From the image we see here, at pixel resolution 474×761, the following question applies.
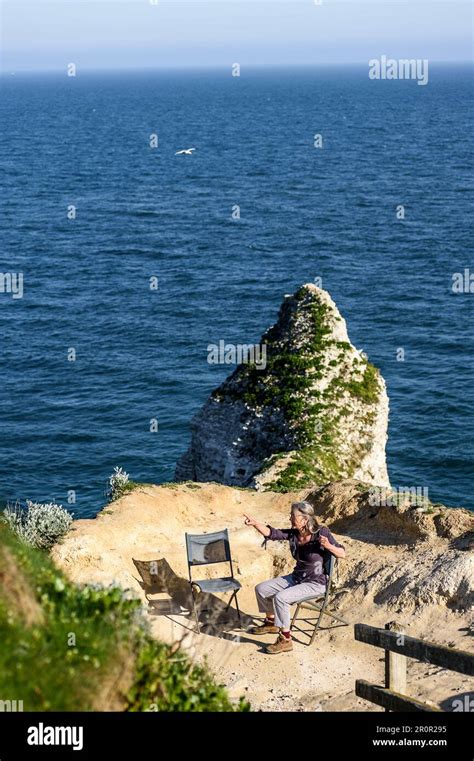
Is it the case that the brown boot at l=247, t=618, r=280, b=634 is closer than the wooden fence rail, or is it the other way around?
A: the wooden fence rail

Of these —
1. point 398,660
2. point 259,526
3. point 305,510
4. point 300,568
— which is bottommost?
point 300,568

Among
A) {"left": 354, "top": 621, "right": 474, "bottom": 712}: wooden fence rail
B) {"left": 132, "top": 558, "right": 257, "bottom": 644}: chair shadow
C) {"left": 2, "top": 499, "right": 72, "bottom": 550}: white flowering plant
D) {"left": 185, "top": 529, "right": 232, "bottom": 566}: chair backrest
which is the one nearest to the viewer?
{"left": 354, "top": 621, "right": 474, "bottom": 712}: wooden fence rail

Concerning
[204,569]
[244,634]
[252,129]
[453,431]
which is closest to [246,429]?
[204,569]

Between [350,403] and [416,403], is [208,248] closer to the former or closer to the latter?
[416,403]

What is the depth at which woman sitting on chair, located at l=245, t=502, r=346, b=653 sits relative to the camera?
54.2 ft

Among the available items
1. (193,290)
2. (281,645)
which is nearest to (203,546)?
(281,645)

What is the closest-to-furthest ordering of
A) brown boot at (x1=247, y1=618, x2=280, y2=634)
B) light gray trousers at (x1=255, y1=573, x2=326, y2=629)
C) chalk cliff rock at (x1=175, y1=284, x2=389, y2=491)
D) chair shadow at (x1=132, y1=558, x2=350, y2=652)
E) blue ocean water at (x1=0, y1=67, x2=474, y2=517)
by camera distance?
1. light gray trousers at (x1=255, y1=573, x2=326, y2=629)
2. brown boot at (x1=247, y1=618, x2=280, y2=634)
3. chair shadow at (x1=132, y1=558, x2=350, y2=652)
4. chalk cliff rock at (x1=175, y1=284, x2=389, y2=491)
5. blue ocean water at (x1=0, y1=67, x2=474, y2=517)

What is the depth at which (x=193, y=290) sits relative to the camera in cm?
7950

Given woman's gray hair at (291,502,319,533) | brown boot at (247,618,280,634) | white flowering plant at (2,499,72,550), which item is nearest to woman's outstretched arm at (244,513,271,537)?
woman's gray hair at (291,502,319,533)

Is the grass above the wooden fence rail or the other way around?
above

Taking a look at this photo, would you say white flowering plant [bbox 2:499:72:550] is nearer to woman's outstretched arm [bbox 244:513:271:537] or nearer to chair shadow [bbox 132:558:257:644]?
chair shadow [bbox 132:558:257:644]

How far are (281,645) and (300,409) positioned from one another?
16.0 metres

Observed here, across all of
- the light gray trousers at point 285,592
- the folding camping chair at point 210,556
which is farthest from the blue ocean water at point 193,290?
the light gray trousers at point 285,592

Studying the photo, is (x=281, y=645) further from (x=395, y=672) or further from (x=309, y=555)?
(x=395, y=672)
